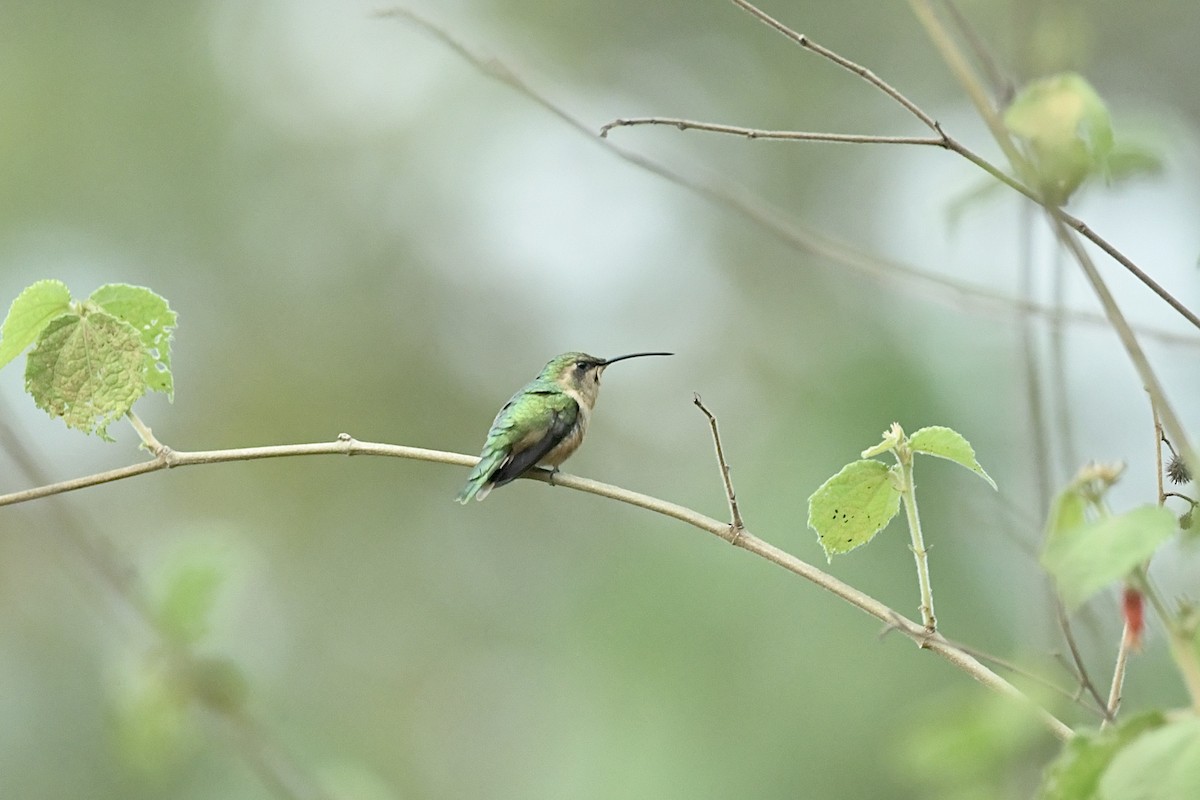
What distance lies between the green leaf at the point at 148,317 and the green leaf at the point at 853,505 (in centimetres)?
115

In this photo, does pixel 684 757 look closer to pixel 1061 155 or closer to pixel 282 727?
pixel 282 727

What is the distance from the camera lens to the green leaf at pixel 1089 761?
3.25 ft

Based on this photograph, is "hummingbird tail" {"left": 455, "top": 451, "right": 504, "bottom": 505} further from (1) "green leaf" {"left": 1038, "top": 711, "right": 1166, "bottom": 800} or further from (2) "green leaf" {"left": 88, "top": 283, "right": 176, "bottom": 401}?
(1) "green leaf" {"left": 1038, "top": 711, "right": 1166, "bottom": 800}

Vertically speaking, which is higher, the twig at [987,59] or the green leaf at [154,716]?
the twig at [987,59]

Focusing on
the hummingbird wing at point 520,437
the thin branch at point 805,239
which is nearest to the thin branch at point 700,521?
the thin branch at point 805,239

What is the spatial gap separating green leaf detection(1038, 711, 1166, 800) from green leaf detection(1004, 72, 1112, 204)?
493 mm

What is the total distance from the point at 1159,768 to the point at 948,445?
716 mm

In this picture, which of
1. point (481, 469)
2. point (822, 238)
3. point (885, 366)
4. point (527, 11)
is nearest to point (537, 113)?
point (527, 11)

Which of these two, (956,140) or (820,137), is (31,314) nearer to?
(820,137)

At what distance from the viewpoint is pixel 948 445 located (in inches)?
63.0

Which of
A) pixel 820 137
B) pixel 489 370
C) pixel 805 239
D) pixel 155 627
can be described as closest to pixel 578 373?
pixel 155 627

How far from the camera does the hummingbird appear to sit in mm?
4262

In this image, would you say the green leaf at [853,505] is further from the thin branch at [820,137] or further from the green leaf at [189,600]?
the green leaf at [189,600]

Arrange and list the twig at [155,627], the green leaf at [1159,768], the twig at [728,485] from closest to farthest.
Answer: the green leaf at [1159,768]
the twig at [728,485]
the twig at [155,627]
